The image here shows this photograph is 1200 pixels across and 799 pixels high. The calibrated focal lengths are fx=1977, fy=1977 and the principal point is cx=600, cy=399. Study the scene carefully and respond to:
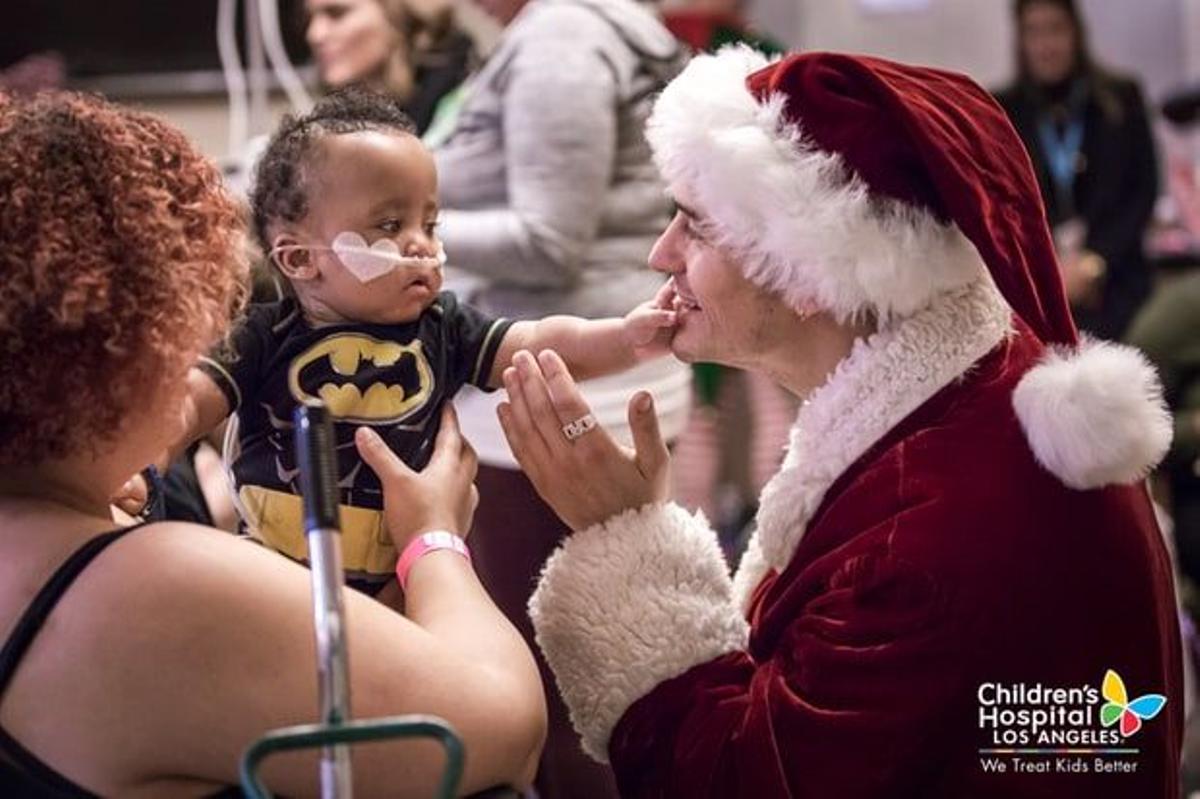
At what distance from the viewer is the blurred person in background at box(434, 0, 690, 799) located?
228cm

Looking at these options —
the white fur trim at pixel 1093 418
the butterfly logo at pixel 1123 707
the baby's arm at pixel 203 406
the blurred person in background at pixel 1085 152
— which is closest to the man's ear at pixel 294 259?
the baby's arm at pixel 203 406

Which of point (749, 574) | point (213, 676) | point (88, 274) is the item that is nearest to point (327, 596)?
point (213, 676)

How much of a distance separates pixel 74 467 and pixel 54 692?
17 centimetres

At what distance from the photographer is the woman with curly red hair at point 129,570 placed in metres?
1.30

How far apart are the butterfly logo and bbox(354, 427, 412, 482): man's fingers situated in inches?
23.4

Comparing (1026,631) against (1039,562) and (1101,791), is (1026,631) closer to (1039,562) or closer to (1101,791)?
(1039,562)

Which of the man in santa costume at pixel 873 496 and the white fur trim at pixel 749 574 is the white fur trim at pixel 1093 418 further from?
the white fur trim at pixel 749 574

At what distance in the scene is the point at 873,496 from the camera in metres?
1.61

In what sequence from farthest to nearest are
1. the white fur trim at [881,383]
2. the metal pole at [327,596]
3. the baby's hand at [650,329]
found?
the baby's hand at [650,329], the white fur trim at [881,383], the metal pole at [327,596]

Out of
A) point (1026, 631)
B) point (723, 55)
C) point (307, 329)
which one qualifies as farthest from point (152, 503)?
point (1026, 631)

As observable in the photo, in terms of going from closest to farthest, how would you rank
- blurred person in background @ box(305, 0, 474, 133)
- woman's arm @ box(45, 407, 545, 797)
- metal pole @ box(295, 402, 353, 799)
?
metal pole @ box(295, 402, 353, 799) < woman's arm @ box(45, 407, 545, 797) < blurred person in background @ box(305, 0, 474, 133)

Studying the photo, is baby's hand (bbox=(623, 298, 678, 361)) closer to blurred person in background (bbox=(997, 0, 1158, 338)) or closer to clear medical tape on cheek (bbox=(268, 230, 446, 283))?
clear medical tape on cheek (bbox=(268, 230, 446, 283))

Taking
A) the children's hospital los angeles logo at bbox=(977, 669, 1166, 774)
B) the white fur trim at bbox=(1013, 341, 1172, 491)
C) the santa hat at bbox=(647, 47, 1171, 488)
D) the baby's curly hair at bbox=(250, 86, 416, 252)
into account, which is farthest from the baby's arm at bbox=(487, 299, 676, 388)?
the children's hospital los angeles logo at bbox=(977, 669, 1166, 774)

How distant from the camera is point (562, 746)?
195 cm
